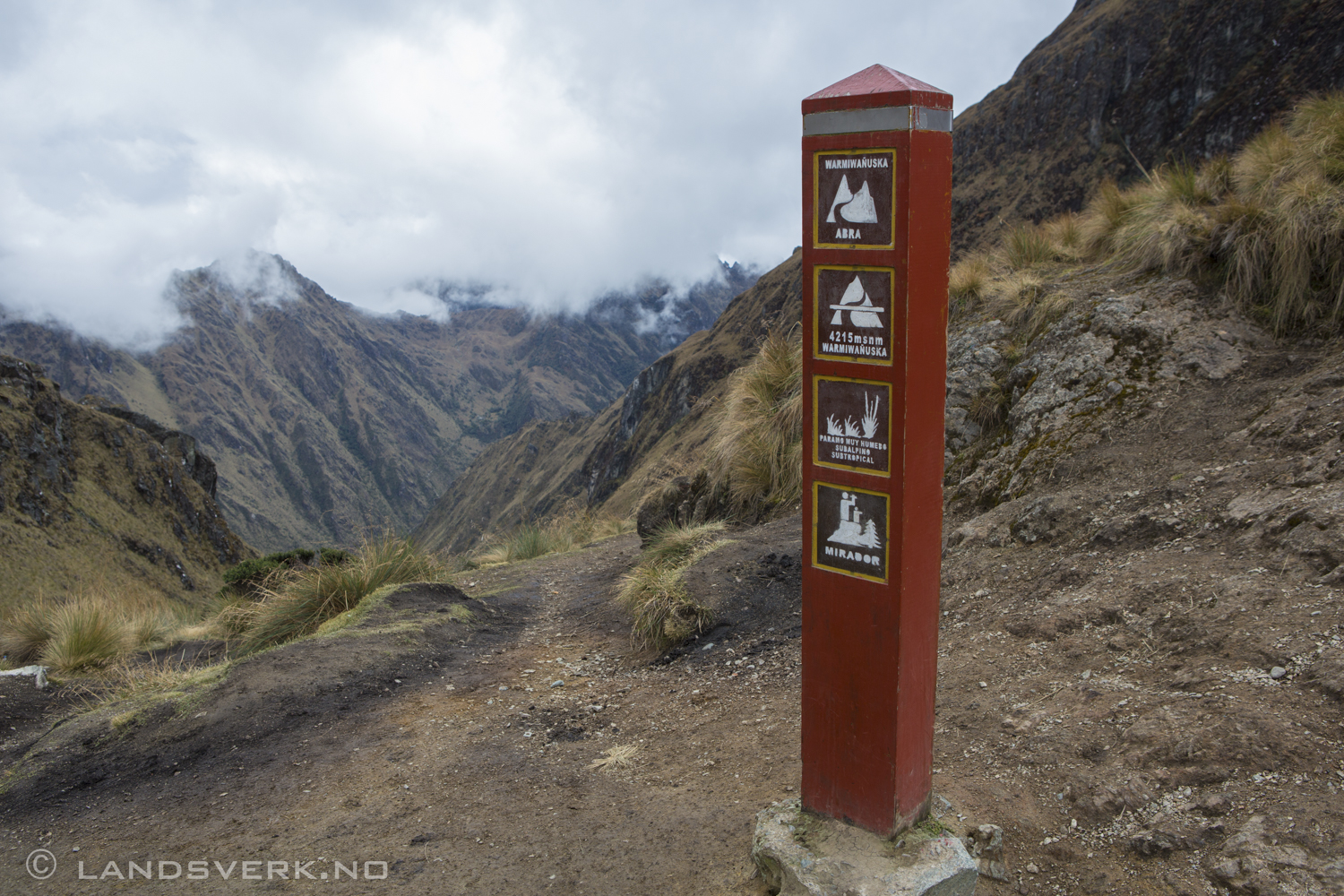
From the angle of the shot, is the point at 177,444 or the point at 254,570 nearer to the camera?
the point at 254,570

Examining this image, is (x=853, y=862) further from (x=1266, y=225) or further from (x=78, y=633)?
(x=78, y=633)

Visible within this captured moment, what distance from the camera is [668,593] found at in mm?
6441

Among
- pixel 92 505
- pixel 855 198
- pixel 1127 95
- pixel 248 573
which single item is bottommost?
pixel 92 505

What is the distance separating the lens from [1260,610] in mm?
3668

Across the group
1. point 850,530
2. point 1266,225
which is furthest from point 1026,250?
point 850,530

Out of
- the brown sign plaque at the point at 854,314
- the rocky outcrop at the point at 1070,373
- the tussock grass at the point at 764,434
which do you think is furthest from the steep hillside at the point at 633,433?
the brown sign plaque at the point at 854,314

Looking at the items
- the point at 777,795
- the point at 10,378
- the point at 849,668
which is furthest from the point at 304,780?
the point at 10,378

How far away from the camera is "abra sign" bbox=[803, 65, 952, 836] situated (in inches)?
101

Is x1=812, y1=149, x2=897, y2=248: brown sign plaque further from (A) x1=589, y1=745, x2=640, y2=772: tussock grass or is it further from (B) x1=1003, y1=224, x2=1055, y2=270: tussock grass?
(B) x1=1003, y1=224, x2=1055, y2=270: tussock grass

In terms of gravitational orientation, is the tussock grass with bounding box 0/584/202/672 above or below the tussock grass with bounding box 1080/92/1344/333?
below

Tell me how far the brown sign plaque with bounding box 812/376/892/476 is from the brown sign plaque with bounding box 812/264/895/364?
4.2 inches

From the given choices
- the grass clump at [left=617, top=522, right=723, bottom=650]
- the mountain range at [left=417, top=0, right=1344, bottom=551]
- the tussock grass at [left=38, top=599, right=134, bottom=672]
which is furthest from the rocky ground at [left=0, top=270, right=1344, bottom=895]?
the mountain range at [left=417, top=0, right=1344, bottom=551]

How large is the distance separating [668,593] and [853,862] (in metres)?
3.68

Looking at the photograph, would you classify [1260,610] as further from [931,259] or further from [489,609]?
[489,609]
